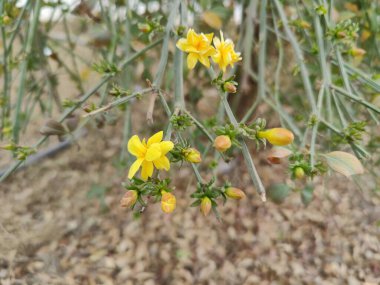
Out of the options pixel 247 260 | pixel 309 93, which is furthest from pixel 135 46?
pixel 247 260

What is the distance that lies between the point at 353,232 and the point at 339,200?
194 millimetres

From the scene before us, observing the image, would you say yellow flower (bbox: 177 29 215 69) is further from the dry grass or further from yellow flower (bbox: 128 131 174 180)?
the dry grass

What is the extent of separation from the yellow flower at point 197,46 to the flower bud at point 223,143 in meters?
0.16

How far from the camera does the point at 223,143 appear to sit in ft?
2.46

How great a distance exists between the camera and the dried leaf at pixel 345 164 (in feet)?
2.78

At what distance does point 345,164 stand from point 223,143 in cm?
27

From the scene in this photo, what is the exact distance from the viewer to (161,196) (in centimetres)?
78

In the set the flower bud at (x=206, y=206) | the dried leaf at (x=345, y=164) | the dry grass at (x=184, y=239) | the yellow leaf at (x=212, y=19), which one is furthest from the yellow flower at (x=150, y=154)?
the dry grass at (x=184, y=239)

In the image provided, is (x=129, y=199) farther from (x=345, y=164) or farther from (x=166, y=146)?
(x=345, y=164)

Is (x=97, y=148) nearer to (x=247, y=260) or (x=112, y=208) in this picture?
(x=112, y=208)

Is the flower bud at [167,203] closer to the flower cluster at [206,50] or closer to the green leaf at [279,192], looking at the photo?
the flower cluster at [206,50]

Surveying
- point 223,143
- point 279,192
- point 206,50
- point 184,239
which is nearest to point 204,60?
point 206,50

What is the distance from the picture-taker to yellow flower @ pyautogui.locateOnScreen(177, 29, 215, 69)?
0.81m

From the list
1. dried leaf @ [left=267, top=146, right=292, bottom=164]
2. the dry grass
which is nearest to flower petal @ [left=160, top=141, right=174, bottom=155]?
dried leaf @ [left=267, top=146, right=292, bottom=164]
